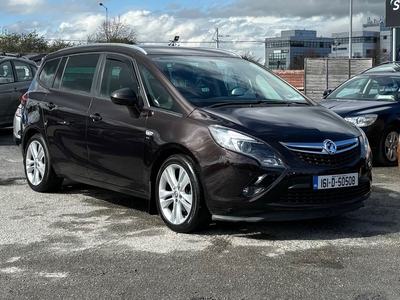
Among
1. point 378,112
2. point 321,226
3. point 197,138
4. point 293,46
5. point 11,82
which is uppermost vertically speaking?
point 293,46

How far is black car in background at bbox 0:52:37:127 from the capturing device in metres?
14.2

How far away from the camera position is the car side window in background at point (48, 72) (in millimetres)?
7848

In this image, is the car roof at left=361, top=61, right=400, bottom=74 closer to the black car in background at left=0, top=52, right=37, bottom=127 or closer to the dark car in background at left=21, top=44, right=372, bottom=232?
the dark car in background at left=21, top=44, right=372, bottom=232

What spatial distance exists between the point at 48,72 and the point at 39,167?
115 centimetres

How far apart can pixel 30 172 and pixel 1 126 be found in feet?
22.0

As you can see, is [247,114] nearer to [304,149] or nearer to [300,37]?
[304,149]

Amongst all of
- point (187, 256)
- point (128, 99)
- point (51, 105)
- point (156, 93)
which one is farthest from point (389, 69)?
point (187, 256)

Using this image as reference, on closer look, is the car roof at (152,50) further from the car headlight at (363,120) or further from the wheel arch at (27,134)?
the car headlight at (363,120)

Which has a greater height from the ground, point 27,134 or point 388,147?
point 27,134

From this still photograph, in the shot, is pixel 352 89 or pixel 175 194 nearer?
pixel 175 194

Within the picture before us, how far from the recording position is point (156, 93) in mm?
6273

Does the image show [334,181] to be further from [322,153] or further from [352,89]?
[352,89]

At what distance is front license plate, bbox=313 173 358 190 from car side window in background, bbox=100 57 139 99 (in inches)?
80.5

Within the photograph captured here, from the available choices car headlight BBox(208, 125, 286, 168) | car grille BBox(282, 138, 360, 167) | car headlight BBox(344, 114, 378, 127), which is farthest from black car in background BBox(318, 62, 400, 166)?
car headlight BBox(208, 125, 286, 168)
